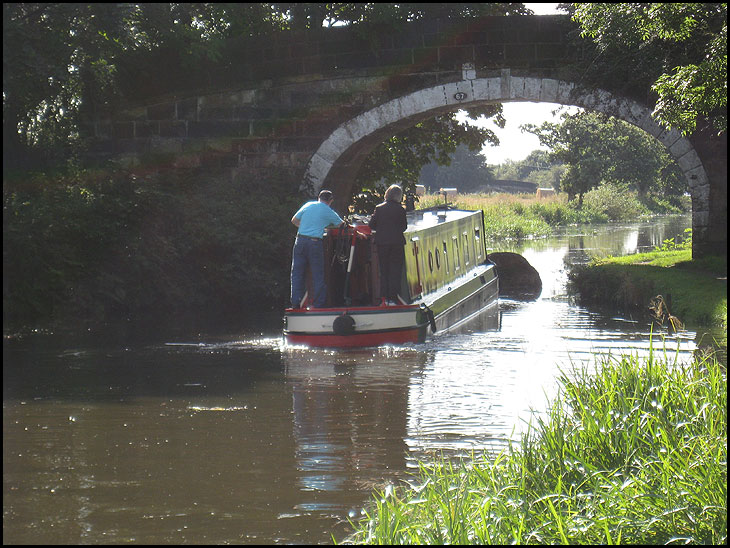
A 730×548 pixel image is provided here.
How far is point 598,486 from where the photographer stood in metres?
4.26

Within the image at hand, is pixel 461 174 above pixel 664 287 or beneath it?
above

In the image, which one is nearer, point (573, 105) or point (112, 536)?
point (112, 536)

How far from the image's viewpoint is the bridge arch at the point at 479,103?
14758mm

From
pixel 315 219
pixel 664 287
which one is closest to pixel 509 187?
pixel 664 287

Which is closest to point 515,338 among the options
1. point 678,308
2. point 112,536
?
point 678,308

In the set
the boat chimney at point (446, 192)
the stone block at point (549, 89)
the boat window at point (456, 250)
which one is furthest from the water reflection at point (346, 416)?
the stone block at point (549, 89)

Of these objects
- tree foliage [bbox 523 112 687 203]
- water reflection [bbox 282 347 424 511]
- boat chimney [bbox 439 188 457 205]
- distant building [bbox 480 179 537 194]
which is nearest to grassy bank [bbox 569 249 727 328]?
boat chimney [bbox 439 188 457 205]

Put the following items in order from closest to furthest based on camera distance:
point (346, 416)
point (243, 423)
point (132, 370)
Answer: point (243, 423) → point (346, 416) → point (132, 370)

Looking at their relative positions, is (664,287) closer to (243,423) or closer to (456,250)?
(456,250)

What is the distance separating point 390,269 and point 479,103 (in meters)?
6.03

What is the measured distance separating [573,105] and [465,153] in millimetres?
54424

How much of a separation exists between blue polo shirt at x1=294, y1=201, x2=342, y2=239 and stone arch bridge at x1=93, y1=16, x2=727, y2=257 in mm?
5234

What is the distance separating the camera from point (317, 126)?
15797 millimetres

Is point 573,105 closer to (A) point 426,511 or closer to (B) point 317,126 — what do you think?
(B) point 317,126
